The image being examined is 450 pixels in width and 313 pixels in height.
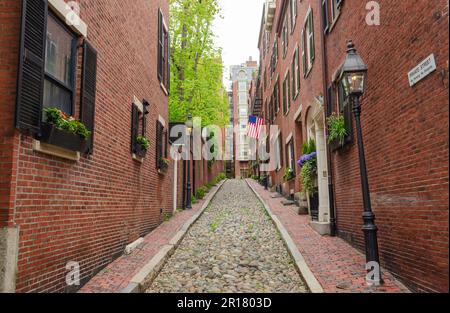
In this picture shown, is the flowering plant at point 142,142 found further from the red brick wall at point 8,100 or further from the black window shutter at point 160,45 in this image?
the red brick wall at point 8,100

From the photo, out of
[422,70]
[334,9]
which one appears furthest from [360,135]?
[334,9]

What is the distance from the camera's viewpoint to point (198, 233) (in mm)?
10523

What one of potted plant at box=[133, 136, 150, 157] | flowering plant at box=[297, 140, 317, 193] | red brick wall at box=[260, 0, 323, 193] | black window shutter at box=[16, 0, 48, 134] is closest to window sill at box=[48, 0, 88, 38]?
black window shutter at box=[16, 0, 48, 134]

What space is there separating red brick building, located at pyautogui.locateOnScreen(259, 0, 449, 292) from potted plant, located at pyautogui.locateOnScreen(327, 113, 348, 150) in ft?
0.59

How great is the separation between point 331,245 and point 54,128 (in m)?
6.19

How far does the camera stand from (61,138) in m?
4.92

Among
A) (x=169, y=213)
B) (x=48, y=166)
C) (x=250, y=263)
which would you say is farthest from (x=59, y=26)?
(x=169, y=213)

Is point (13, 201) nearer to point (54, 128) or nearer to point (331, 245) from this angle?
point (54, 128)

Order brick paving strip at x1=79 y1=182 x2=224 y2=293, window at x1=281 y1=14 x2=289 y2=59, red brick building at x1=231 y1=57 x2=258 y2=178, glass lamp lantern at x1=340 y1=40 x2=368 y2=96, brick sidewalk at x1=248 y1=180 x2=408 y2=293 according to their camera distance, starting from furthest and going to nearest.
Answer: red brick building at x1=231 y1=57 x2=258 y2=178 < window at x1=281 y1=14 x2=289 y2=59 < glass lamp lantern at x1=340 y1=40 x2=368 y2=96 < brick paving strip at x1=79 y1=182 x2=224 y2=293 < brick sidewalk at x1=248 y1=180 x2=408 y2=293

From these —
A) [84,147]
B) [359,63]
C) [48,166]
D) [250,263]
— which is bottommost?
[250,263]

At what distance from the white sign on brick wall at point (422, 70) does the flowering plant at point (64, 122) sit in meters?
4.64

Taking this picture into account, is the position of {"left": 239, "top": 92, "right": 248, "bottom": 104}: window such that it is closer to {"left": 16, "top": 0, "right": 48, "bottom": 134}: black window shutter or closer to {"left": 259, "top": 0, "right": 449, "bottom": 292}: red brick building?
{"left": 259, "top": 0, "right": 449, "bottom": 292}: red brick building

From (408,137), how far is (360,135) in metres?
0.78

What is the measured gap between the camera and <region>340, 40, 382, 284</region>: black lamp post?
5.55 metres
